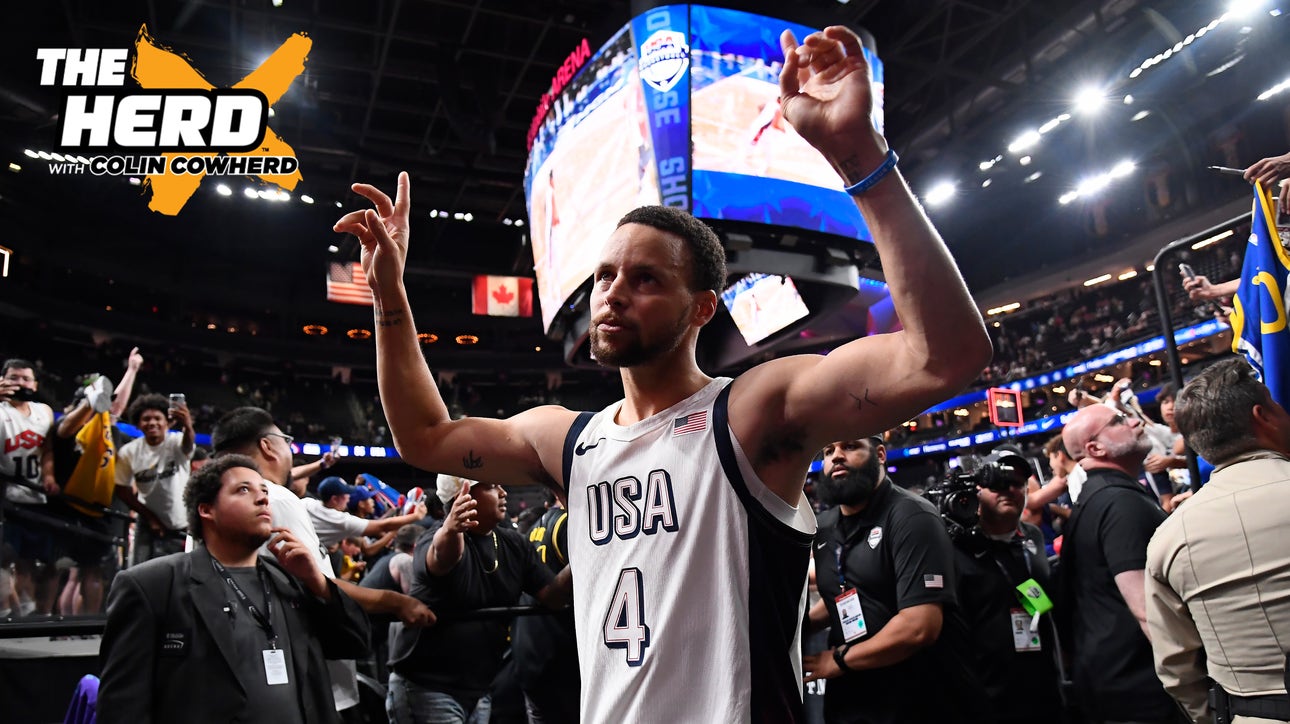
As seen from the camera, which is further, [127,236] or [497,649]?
[127,236]

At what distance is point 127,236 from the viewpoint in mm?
27344

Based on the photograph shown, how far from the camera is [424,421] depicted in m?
2.05

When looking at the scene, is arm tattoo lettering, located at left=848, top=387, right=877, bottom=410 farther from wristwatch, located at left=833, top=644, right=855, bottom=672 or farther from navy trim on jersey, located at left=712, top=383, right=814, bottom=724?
wristwatch, located at left=833, top=644, right=855, bottom=672

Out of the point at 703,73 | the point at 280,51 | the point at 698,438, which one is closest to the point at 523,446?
the point at 698,438

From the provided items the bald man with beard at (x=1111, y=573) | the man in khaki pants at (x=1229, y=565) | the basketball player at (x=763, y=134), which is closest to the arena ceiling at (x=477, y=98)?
the basketball player at (x=763, y=134)

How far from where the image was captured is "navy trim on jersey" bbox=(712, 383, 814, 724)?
1.54m

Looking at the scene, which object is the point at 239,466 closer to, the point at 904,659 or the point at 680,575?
the point at 680,575

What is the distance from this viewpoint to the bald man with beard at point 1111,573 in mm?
3260

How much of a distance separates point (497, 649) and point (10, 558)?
3072mm

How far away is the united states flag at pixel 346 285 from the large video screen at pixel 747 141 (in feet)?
44.1

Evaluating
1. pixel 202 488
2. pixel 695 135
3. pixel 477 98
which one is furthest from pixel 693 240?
pixel 477 98

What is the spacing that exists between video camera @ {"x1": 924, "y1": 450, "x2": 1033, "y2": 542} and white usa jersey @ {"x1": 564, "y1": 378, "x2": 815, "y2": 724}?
2.37 m

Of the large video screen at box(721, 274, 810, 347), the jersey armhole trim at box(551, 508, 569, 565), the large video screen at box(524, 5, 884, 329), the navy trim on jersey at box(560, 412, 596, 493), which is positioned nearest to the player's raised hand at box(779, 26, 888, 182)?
the navy trim on jersey at box(560, 412, 596, 493)

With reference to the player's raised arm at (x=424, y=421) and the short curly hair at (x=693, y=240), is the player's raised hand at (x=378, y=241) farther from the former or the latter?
the short curly hair at (x=693, y=240)
